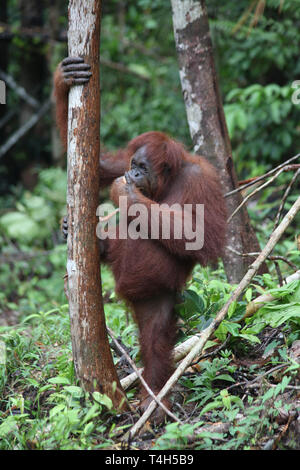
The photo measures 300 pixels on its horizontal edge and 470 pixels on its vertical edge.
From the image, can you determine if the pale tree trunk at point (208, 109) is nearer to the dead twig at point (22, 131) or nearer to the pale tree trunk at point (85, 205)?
the pale tree trunk at point (85, 205)

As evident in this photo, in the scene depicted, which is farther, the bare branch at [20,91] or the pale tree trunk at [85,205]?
the bare branch at [20,91]

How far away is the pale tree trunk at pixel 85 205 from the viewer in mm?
2574

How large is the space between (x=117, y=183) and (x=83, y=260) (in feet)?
2.45

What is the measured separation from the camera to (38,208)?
7.61m

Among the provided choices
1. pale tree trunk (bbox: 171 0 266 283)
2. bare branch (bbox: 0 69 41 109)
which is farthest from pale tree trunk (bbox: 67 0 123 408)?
bare branch (bbox: 0 69 41 109)

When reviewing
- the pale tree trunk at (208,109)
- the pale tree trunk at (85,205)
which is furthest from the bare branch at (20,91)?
the pale tree trunk at (85,205)

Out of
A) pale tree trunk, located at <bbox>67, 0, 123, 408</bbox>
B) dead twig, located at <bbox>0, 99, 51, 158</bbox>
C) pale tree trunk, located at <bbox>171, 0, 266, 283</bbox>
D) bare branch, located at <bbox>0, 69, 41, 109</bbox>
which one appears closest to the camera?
pale tree trunk, located at <bbox>67, 0, 123, 408</bbox>

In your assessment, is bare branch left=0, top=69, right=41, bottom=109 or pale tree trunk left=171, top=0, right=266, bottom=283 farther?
bare branch left=0, top=69, right=41, bottom=109

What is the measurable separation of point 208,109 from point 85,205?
1.72m

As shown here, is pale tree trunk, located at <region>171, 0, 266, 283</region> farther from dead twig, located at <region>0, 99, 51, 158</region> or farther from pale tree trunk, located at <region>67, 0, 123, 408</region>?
dead twig, located at <region>0, 99, 51, 158</region>

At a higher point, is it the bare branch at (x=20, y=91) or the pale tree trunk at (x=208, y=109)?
the bare branch at (x=20, y=91)

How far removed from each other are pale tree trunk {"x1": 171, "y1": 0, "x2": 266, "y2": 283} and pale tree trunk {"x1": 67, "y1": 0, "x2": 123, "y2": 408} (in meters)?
1.46

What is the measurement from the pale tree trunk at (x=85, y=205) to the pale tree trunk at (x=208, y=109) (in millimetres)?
1464

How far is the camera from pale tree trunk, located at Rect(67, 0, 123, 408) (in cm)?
257
